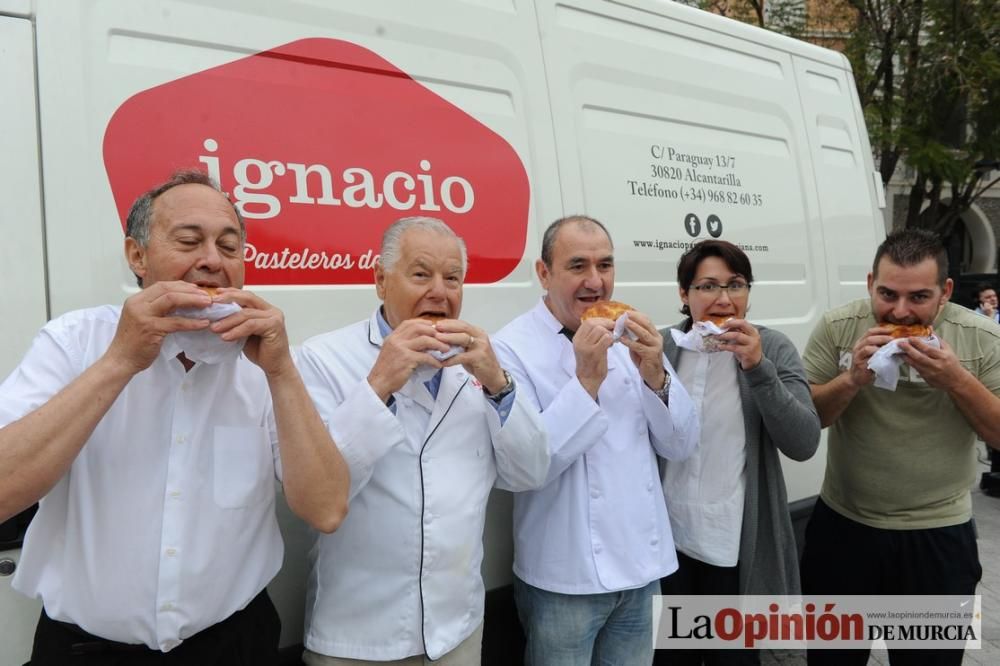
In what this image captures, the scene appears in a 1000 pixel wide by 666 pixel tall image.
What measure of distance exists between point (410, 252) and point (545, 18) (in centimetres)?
136

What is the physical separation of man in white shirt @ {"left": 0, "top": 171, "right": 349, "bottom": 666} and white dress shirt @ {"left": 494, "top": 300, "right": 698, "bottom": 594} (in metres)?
0.74

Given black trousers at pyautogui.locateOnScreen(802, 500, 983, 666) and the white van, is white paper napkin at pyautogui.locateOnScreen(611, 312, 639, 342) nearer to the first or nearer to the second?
the white van

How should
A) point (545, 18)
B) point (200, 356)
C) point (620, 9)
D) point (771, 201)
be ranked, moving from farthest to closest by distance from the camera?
point (771, 201), point (620, 9), point (545, 18), point (200, 356)

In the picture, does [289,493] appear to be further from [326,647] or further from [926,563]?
[926,563]

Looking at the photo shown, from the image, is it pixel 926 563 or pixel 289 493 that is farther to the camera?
pixel 926 563

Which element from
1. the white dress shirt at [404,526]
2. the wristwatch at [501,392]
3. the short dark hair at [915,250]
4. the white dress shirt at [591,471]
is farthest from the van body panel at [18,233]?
the short dark hair at [915,250]

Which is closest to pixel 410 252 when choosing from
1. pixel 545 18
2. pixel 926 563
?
pixel 545 18

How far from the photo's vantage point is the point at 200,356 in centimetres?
146

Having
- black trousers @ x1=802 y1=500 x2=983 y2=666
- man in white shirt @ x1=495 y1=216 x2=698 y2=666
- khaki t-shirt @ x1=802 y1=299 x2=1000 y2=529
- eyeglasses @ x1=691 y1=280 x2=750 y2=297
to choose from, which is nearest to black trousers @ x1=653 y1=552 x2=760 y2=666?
man in white shirt @ x1=495 y1=216 x2=698 y2=666

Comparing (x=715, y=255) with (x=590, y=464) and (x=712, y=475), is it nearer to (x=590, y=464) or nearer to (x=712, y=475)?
A: (x=712, y=475)

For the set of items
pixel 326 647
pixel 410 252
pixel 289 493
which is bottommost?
pixel 326 647

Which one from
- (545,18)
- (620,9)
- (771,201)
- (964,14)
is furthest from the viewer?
(964,14)

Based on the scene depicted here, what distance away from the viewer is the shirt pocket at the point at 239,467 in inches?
60.0

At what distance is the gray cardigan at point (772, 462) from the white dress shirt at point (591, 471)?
307mm
